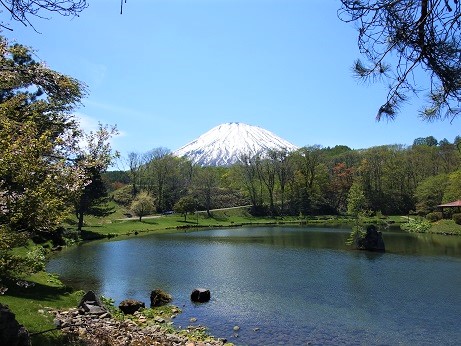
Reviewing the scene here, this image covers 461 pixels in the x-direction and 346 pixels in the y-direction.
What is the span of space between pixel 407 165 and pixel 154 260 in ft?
256

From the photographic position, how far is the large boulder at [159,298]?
20406 mm

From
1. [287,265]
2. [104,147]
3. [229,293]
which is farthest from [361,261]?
[104,147]

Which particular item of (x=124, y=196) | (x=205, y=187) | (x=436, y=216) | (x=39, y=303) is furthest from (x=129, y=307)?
(x=124, y=196)

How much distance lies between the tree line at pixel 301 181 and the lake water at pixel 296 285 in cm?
4991

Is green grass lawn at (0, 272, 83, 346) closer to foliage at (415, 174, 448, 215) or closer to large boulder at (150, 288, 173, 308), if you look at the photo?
large boulder at (150, 288, 173, 308)

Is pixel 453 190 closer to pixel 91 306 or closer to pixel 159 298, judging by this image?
pixel 159 298

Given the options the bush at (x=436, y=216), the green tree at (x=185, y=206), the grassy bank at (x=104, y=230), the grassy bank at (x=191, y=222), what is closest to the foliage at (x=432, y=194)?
the grassy bank at (x=104, y=230)

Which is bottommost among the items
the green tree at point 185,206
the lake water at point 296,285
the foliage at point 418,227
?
the lake water at point 296,285

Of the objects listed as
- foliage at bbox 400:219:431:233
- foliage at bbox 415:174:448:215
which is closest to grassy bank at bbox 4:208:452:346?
foliage at bbox 400:219:431:233

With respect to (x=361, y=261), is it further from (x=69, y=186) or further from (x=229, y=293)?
(x=69, y=186)

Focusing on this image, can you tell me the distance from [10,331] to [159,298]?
12363 mm

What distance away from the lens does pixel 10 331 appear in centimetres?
883

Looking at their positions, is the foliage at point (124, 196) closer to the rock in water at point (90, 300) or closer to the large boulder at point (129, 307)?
the large boulder at point (129, 307)

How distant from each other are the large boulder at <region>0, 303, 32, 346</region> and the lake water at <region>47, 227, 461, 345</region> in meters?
8.42
